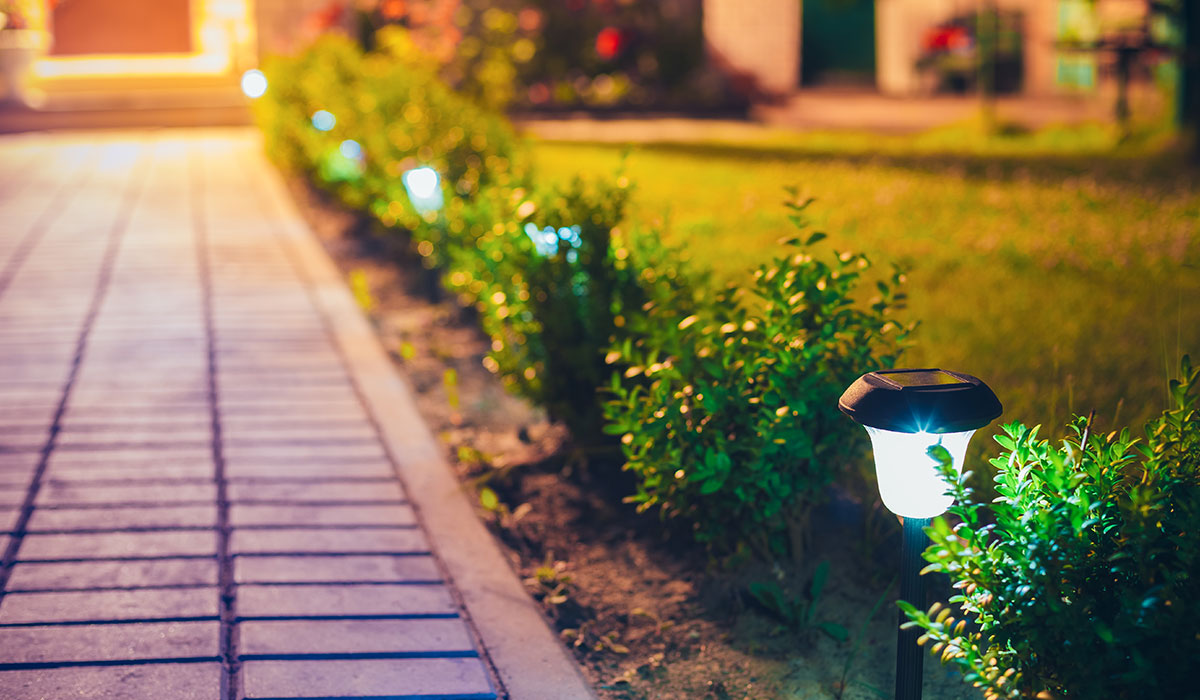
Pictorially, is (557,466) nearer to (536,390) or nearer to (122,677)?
(536,390)

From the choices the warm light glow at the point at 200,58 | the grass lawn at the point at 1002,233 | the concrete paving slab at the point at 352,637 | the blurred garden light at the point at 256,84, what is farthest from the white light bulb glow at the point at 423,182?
the warm light glow at the point at 200,58

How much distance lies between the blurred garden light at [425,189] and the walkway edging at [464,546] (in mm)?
731

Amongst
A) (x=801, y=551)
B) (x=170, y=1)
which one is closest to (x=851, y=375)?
(x=801, y=551)

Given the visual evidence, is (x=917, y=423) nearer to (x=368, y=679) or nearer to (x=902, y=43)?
(x=368, y=679)

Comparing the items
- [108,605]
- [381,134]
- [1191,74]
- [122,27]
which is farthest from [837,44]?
[108,605]

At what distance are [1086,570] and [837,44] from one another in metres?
20.2

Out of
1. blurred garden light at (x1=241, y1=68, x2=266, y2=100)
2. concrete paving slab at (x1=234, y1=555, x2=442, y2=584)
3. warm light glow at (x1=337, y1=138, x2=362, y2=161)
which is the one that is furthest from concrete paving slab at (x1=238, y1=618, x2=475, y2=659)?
blurred garden light at (x1=241, y1=68, x2=266, y2=100)

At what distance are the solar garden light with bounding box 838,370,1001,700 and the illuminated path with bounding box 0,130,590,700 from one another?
1.03 m

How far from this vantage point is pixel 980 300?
240 inches

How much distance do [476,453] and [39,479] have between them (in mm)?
1513

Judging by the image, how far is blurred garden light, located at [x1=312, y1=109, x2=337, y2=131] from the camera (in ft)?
31.2

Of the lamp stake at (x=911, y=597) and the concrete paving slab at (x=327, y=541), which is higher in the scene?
the lamp stake at (x=911, y=597)

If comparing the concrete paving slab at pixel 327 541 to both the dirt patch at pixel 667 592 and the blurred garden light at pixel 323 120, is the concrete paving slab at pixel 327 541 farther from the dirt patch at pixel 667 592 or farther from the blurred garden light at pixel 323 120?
the blurred garden light at pixel 323 120

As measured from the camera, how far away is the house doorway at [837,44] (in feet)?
68.6
